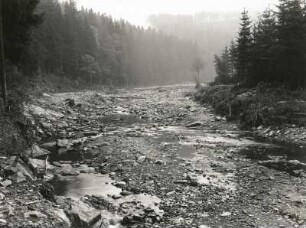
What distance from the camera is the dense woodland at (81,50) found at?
112 feet

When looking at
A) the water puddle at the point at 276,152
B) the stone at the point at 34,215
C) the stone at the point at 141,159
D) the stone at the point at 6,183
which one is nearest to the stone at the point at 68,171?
the stone at the point at 141,159

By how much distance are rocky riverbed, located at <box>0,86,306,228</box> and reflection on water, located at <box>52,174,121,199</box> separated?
4 cm

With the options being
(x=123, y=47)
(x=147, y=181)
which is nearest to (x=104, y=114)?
(x=147, y=181)

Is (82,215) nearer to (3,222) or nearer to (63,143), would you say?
(3,222)

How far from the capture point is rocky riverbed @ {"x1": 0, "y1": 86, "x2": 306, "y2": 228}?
Result: 12.2 metres

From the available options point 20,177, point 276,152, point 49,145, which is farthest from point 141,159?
point 276,152

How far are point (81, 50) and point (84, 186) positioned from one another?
8887 cm

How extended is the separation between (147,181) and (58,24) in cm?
8849

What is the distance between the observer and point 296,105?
107 feet

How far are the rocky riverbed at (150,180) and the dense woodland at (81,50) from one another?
8.22 meters

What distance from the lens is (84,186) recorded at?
53.3 feet

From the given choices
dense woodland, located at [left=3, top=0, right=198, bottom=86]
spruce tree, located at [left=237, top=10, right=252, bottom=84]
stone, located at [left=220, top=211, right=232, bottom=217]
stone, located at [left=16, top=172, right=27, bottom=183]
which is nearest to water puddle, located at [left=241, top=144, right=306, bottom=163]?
stone, located at [left=220, top=211, right=232, bottom=217]

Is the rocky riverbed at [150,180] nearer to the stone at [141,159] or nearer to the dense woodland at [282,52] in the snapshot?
the stone at [141,159]

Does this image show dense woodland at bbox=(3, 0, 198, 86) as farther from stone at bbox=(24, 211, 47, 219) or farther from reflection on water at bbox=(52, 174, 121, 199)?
stone at bbox=(24, 211, 47, 219)
